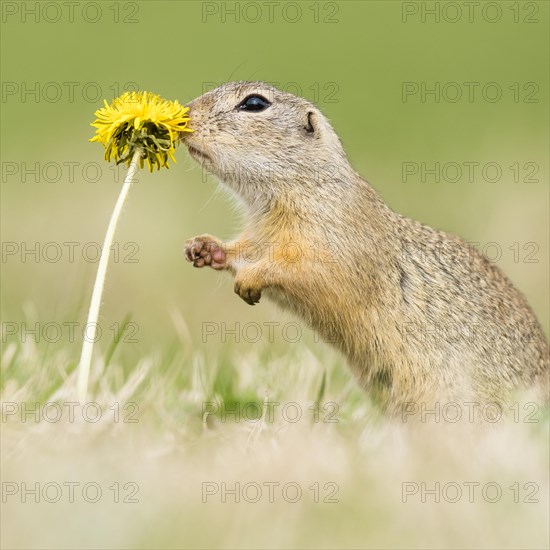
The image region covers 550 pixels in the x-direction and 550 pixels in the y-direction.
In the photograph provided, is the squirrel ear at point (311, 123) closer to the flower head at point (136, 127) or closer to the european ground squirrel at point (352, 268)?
the european ground squirrel at point (352, 268)

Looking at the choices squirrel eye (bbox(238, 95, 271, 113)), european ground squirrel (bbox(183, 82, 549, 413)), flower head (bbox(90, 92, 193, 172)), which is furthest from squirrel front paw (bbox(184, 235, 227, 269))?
flower head (bbox(90, 92, 193, 172))

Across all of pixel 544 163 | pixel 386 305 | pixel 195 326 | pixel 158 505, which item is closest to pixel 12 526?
Answer: pixel 158 505

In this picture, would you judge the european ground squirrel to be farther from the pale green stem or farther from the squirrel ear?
the pale green stem

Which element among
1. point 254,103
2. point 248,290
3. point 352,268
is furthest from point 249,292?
point 254,103

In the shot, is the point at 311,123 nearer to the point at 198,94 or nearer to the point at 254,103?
the point at 254,103

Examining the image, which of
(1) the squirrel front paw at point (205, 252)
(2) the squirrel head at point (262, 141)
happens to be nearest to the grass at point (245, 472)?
(1) the squirrel front paw at point (205, 252)

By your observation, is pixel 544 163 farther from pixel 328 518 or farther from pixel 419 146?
pixel 328 518

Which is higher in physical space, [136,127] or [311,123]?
[136,127]
